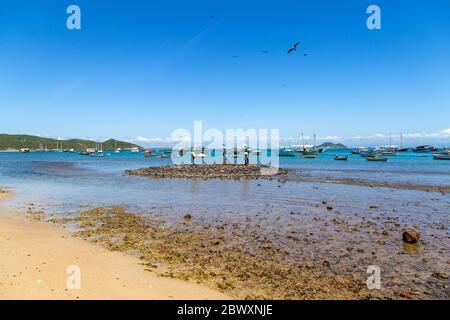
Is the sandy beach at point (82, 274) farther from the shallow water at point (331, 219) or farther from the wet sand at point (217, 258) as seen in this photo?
the shallow water at point (331, 219)

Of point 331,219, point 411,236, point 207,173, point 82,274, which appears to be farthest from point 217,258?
→ point 207,173

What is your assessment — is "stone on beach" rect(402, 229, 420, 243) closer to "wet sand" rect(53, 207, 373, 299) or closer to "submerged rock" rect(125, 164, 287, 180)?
"wet sand" rect(53, 207, 373, 299)

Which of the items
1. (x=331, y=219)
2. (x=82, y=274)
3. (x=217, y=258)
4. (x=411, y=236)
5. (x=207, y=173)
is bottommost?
(x=331, y=219)

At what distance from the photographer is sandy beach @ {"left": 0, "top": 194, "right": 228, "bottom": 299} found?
880 cm

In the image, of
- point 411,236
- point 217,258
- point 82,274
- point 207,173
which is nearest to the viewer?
point 82,274

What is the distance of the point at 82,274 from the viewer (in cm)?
1024

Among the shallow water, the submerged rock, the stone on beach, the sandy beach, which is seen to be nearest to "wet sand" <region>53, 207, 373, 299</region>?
the sandy beach

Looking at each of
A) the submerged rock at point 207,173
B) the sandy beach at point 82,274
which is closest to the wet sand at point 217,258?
the sandy beach at point 82,274

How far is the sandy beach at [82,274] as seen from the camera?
347 inches

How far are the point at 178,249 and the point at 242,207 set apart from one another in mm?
11032

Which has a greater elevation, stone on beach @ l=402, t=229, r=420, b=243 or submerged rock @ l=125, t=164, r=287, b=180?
submerged rock @ l=125, t=164, r=287, b=180

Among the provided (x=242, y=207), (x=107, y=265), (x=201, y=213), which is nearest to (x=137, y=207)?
(x=201, y=213)

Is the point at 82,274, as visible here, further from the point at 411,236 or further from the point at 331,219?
the point at 331,219
